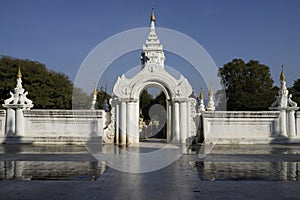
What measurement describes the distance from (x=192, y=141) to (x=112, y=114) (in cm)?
515

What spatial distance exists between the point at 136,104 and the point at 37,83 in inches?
740

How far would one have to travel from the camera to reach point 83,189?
23.5 ft

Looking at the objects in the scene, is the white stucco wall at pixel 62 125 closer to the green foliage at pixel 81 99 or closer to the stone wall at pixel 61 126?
the stone wall at pixel 61 126

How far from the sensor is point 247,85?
42.9m

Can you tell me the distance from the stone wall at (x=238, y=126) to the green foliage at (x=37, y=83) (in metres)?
20.7

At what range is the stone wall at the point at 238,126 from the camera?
1995 cm

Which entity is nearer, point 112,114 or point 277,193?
point 277,193

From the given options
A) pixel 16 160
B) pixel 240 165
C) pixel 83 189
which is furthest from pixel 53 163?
pixel 240 165

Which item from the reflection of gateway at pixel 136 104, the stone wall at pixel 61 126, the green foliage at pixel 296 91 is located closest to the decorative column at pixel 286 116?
the reflection of gateway at pixel 136 104

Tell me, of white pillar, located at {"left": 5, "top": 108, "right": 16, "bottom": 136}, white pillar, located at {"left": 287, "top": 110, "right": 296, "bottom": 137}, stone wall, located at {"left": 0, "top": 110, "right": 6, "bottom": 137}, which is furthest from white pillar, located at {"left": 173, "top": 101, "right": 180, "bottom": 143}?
stone wall, located at {"left": 0, "top": 110, "right": 6, "bottom": 137}

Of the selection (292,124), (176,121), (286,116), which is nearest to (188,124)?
(176,121)

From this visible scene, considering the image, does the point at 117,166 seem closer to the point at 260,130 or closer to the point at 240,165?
the point at 240,165

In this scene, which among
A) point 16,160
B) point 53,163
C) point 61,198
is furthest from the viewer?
point 16,160

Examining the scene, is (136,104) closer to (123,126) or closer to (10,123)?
(123,126)
